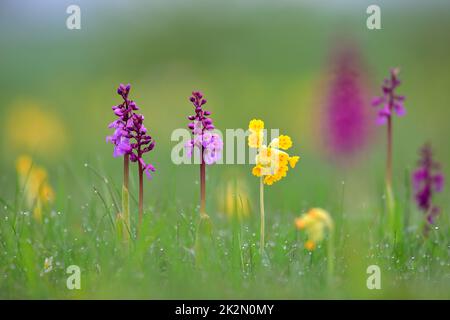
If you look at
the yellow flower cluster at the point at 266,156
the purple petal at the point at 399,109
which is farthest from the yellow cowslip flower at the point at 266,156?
the purple petal at the point at 399,109

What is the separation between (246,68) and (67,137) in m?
4.92

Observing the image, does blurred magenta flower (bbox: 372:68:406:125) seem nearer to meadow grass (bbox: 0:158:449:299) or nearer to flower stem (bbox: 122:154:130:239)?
meadow grass (bbox: 0:158:449:299)

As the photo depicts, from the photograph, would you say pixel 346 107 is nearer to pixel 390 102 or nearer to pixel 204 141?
pixel 390 102

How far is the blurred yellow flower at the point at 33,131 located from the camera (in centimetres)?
1088

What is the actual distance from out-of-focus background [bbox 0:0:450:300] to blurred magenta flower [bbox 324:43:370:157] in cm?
223

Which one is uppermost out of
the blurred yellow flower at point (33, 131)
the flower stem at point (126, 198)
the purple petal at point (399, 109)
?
the blurred yellow flower at point (33, 131)

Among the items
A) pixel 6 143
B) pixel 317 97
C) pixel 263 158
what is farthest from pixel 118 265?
pixel 6 143

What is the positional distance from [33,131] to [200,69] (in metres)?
4.59

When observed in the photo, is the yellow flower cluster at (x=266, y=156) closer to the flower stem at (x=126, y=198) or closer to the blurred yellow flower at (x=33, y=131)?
the flower stem at (x=126, y=198)

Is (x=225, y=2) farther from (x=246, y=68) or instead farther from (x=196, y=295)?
(x=196, y=295)

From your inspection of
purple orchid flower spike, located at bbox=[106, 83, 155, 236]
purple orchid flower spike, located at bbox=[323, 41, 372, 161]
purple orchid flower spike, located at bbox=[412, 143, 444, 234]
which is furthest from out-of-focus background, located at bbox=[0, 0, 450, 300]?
purple orchid flower spike, located at bbox=[106, 83, 155, 236]

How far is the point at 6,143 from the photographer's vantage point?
11.1m

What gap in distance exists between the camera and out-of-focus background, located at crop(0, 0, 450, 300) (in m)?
11.3

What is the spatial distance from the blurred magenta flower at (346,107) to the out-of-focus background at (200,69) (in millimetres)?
2226
